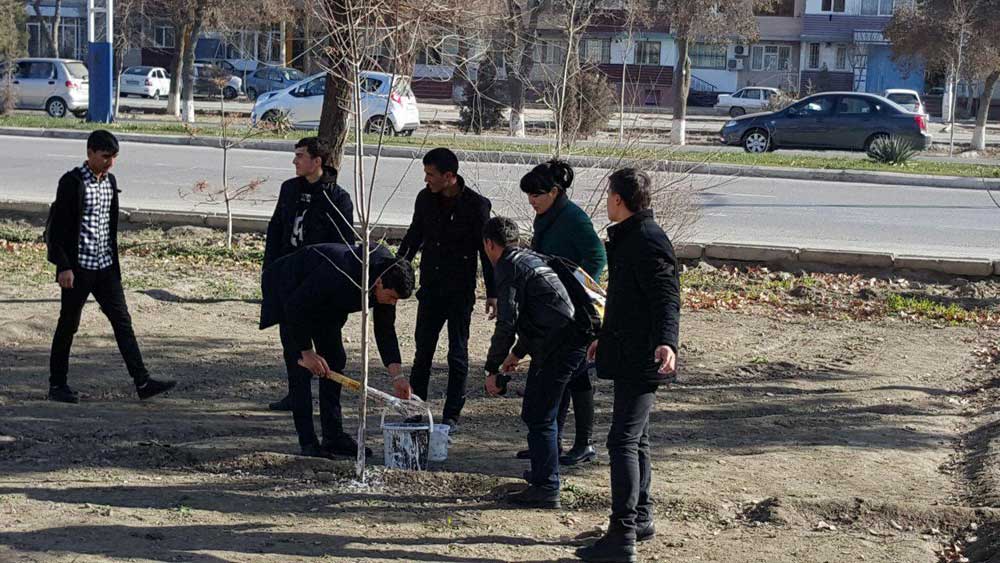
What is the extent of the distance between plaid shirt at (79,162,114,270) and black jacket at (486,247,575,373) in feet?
9.57

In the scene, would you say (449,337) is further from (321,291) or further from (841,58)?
(841,58)

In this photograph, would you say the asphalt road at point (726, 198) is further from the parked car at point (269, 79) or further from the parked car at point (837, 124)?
the parked car at point (269, 79)

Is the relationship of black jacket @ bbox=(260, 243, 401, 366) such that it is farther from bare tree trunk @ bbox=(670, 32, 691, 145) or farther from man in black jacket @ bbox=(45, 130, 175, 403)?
bare tree trunk @ bbox=(670, 32, 691, 145)

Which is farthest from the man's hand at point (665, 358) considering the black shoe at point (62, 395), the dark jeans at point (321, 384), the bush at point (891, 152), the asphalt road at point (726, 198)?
the bush at point (891, 152)

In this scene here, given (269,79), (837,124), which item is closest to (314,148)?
(837,124)

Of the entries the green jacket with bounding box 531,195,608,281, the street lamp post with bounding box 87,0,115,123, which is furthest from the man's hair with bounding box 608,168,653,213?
the street lamp post with bounding box 87,0,115,123

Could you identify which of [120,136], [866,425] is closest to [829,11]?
[120,136]

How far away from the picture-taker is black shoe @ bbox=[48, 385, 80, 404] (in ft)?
23.8

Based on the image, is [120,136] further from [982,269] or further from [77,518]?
[77,518]

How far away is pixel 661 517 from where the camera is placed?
5.59 metres

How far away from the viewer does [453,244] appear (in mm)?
6602

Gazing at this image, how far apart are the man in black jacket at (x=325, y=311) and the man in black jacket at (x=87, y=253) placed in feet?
5.02

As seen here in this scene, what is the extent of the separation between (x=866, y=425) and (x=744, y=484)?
5.35 feet

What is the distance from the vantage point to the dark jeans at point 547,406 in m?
5.47
